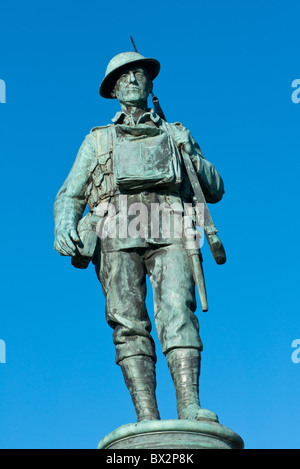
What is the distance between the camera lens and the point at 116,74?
1063 cm

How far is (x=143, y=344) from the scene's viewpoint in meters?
9.30

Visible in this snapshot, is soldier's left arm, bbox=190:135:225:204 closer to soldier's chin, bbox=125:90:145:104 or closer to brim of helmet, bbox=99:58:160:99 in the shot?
soldier's chin, bbox=125:90:145:104

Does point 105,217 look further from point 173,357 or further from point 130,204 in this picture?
point 173,357

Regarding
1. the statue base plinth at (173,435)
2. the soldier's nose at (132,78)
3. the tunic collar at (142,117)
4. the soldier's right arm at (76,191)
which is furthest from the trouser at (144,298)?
the soldier's nose at (132,78)

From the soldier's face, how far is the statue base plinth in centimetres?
379

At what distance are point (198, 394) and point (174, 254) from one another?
151 cm

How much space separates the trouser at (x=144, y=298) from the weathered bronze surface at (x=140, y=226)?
0.03 ft

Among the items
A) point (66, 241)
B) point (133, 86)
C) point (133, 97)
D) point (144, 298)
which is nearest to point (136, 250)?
point (144, 298)

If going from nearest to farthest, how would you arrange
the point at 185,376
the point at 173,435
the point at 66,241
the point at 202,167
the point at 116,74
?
the point at 173,435 → the point at 185,376 → the point at 66,241 → the point at 202,167 → the point at 116,74

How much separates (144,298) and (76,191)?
1.57m

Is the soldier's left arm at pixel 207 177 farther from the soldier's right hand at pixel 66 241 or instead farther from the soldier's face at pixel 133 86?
the soldier's right hand at pixel 66 241

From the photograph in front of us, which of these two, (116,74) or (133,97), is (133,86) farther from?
(116,74)

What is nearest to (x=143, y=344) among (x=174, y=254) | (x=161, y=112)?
(x=174, y=254)
